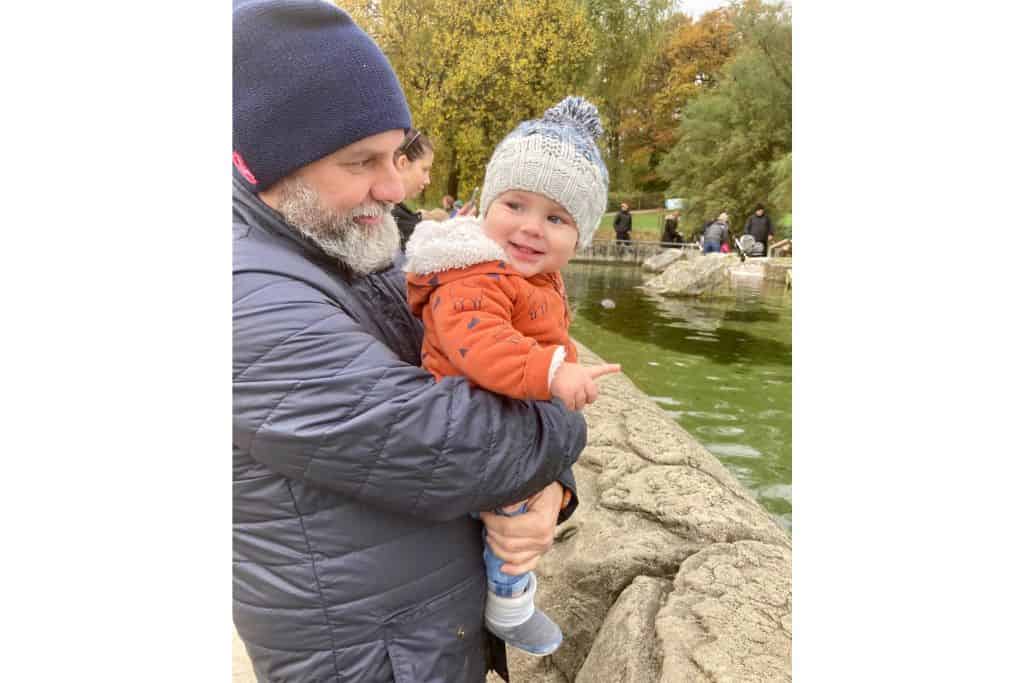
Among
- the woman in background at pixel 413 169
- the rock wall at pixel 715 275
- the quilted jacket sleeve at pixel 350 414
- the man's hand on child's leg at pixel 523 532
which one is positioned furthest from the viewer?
the woman in background at pixel 413 169

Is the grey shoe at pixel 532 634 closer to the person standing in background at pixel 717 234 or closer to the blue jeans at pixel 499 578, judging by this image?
the blue jeans at pixel 499 578

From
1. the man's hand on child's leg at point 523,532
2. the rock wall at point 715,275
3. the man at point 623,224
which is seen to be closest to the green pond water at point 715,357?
the rock wall at point 715,275

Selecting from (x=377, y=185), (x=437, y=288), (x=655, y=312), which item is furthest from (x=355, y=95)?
(x=655, y=312)

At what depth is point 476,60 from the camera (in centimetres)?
139

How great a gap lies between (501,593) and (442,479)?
36cm

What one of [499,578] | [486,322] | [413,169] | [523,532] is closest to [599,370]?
[486,322]

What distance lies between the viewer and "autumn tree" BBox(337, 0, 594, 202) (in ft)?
4.40

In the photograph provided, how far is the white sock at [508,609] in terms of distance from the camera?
1078 millimetres

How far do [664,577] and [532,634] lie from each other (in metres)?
0.44

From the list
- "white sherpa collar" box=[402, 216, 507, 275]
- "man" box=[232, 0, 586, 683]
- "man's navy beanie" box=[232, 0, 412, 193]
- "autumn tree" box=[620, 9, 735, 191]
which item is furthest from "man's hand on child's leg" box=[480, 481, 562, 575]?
"autumn tree" box=[620, 9, 735, 191]

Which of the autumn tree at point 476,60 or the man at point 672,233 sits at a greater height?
the autumn tree at point 476,60

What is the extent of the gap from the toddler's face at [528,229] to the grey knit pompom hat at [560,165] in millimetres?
20

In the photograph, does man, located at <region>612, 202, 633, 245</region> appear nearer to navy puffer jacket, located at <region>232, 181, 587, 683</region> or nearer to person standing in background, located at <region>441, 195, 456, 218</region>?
person standing in background, located at <region>441, 195, 456, 218</region>
